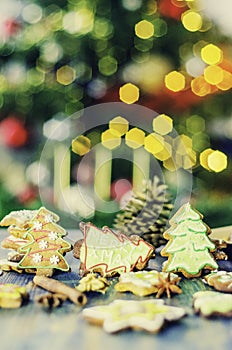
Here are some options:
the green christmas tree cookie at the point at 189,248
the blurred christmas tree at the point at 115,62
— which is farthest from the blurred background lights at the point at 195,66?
the green christmas tree cookie at the point at 189,248

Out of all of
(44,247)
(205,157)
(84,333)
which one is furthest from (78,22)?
(84,333)

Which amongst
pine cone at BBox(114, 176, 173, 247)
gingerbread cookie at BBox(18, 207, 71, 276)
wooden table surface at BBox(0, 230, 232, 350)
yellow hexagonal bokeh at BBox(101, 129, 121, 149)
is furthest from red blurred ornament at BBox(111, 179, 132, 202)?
wooden table surface at BBox(0, 230, 232, 350)

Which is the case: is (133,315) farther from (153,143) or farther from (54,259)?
(153,143)

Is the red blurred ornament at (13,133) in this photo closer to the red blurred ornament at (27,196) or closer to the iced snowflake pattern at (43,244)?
the red blurred ornament at (27,196)

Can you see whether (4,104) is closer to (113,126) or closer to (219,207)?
(113,126)

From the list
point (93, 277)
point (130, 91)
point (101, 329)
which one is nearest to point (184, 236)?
point (93, 277)
